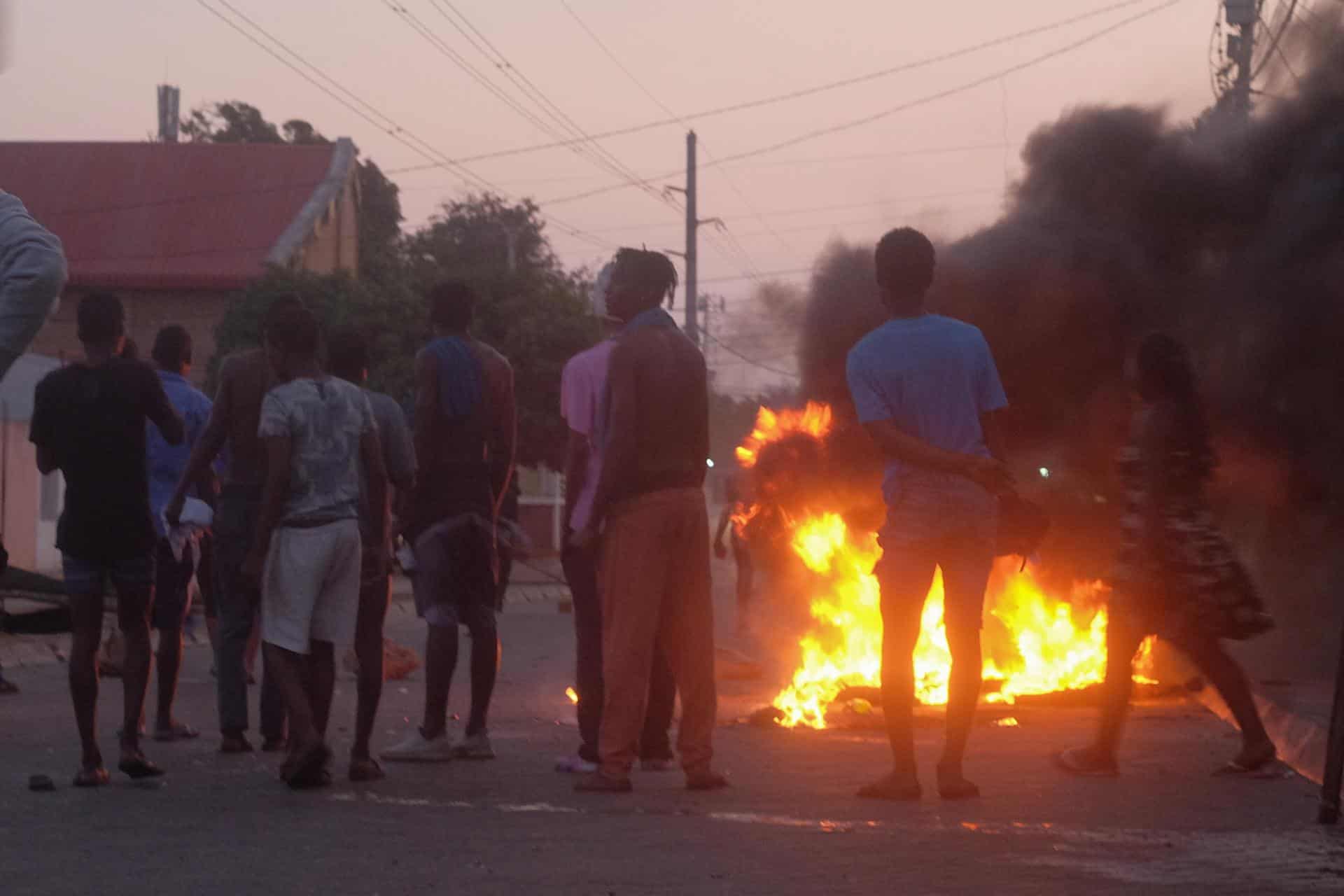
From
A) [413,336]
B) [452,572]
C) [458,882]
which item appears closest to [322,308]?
[413,336]

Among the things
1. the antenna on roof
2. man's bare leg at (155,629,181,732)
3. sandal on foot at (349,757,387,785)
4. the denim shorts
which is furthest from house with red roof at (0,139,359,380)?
→ sandal on foot at (349,757,387,785)

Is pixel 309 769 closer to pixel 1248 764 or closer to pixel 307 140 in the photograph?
pixel 1248 764

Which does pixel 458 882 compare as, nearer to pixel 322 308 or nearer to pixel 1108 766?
pixel 1108 766

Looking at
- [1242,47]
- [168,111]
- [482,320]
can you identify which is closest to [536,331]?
[482,320]

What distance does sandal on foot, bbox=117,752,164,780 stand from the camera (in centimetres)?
727

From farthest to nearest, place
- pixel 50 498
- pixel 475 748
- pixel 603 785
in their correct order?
pixel 50 498 < pixel 475 748 < pixel 603 785

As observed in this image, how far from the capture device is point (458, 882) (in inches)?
205

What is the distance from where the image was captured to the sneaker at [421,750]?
7859mm

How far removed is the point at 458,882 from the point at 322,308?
1229 inches

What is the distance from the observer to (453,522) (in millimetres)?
7898

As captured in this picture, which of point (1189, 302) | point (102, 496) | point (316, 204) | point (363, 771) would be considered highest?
point (316, 204)

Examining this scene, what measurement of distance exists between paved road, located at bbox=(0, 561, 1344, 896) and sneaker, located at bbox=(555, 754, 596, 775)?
3.1 inches

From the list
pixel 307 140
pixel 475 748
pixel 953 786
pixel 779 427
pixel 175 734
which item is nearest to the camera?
pixel 953 786

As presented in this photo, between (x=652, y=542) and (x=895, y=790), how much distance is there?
127cm
